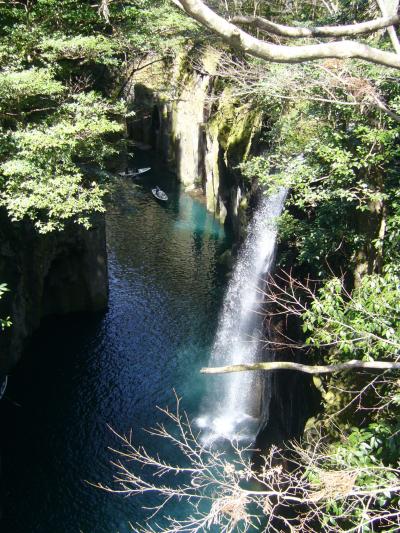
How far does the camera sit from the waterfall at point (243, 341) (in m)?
14.8

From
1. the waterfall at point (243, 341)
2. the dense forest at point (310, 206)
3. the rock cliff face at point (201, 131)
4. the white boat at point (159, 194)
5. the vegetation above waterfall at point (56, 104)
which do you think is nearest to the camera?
the dense forest at point (310, 206)

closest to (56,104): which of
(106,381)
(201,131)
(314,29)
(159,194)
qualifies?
(106,381)

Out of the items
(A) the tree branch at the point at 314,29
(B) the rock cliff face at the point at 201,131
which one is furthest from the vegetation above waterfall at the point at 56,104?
(A) the tree branch at the point at 314,29

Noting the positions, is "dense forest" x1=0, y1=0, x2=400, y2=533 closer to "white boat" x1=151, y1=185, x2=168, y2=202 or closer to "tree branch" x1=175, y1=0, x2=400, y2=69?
"tree branch" x1=175, y1=0, x2=400, y2=69

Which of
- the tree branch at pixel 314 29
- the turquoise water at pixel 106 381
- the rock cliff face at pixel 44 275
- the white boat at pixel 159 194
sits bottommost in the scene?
the turquoise water at pixel 106 381

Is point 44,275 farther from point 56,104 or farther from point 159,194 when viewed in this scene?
point 159,194

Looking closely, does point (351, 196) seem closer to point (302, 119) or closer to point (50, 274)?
point (302, 119)

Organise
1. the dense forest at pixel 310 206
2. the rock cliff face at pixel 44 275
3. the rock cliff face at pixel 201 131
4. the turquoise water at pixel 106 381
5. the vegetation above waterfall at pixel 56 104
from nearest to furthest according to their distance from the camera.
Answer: the dense forest at pixel 310 206 < the vegetation above waterfall at pixel 56 104 < the turquoise water at pixel 106 381 < the rock cliff face at pixel 44 275 < the rock cliff face at pixel 201 131

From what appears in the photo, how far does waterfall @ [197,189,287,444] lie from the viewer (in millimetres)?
14750

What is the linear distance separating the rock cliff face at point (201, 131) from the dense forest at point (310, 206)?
202 inches

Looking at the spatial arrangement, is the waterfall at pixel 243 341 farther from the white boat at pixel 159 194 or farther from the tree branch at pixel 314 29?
the white boat at pixel 159 194

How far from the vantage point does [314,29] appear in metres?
4.93

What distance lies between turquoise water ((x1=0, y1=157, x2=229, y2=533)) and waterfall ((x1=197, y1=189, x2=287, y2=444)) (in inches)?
24.3

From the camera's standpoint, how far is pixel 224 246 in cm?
2750
